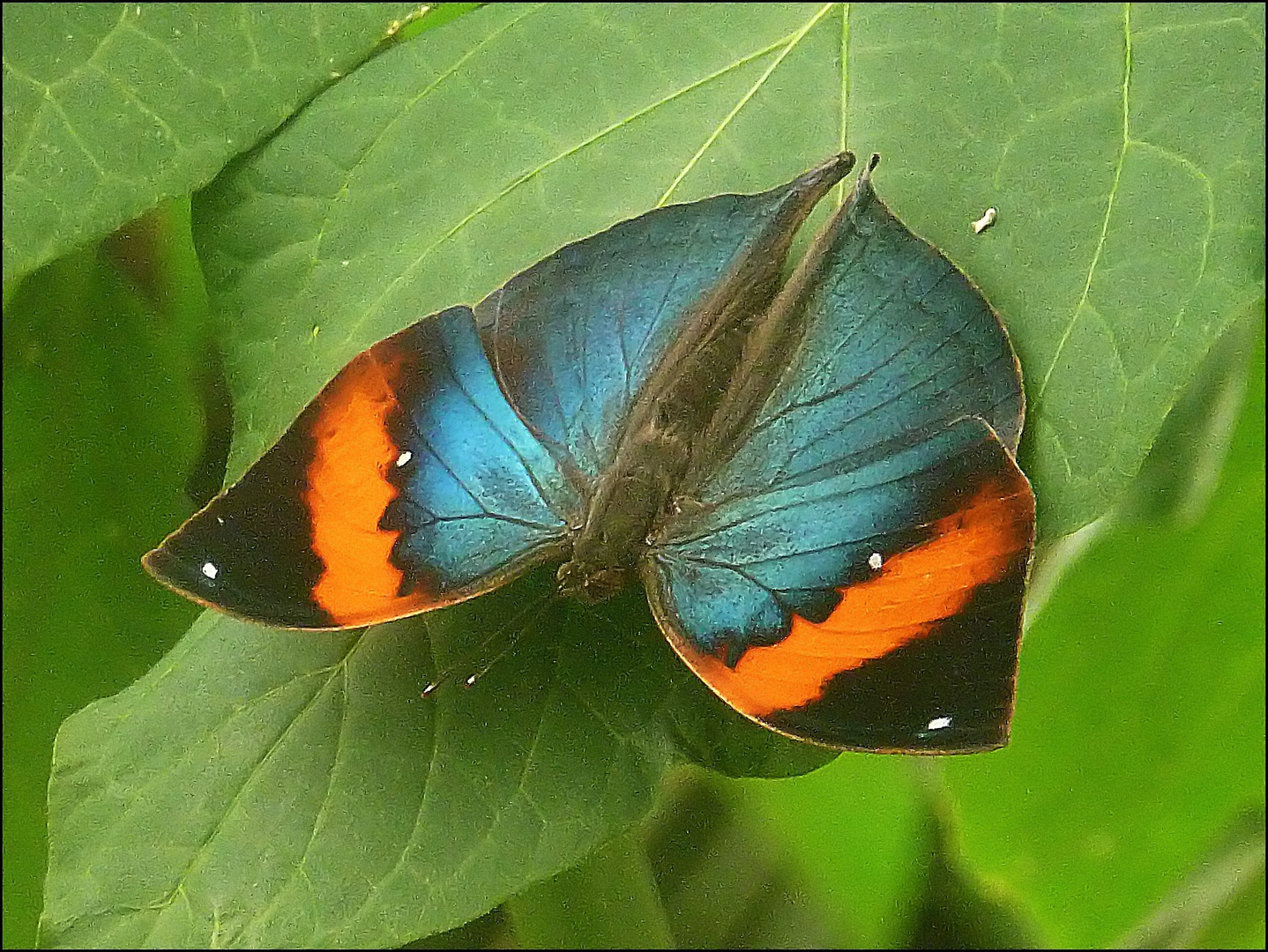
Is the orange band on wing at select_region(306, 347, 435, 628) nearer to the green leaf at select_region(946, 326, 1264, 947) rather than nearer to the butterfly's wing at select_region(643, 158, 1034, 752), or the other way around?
the butterfly's wing at select_region(643, 158, 1034, 752)

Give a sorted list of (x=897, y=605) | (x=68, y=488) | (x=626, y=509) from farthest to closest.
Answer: (x=68, y=488)
(x=626, y=509)
(x=897, y=605)

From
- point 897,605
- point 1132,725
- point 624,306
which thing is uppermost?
point 624,306

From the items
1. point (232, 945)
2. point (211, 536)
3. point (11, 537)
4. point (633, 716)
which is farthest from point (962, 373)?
point (11, 537)

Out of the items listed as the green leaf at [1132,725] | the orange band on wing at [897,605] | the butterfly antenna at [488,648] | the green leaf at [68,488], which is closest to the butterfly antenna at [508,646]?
the butterfly antenna at [488,648]

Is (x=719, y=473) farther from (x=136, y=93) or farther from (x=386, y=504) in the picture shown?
(x=136, y=93)

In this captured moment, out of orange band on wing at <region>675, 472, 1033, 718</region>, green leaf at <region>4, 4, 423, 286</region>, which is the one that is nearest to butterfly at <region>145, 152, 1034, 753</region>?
orange band on wing at <region>675, 472, 1033, 718</region>

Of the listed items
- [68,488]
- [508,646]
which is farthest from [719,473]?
[68,488]
